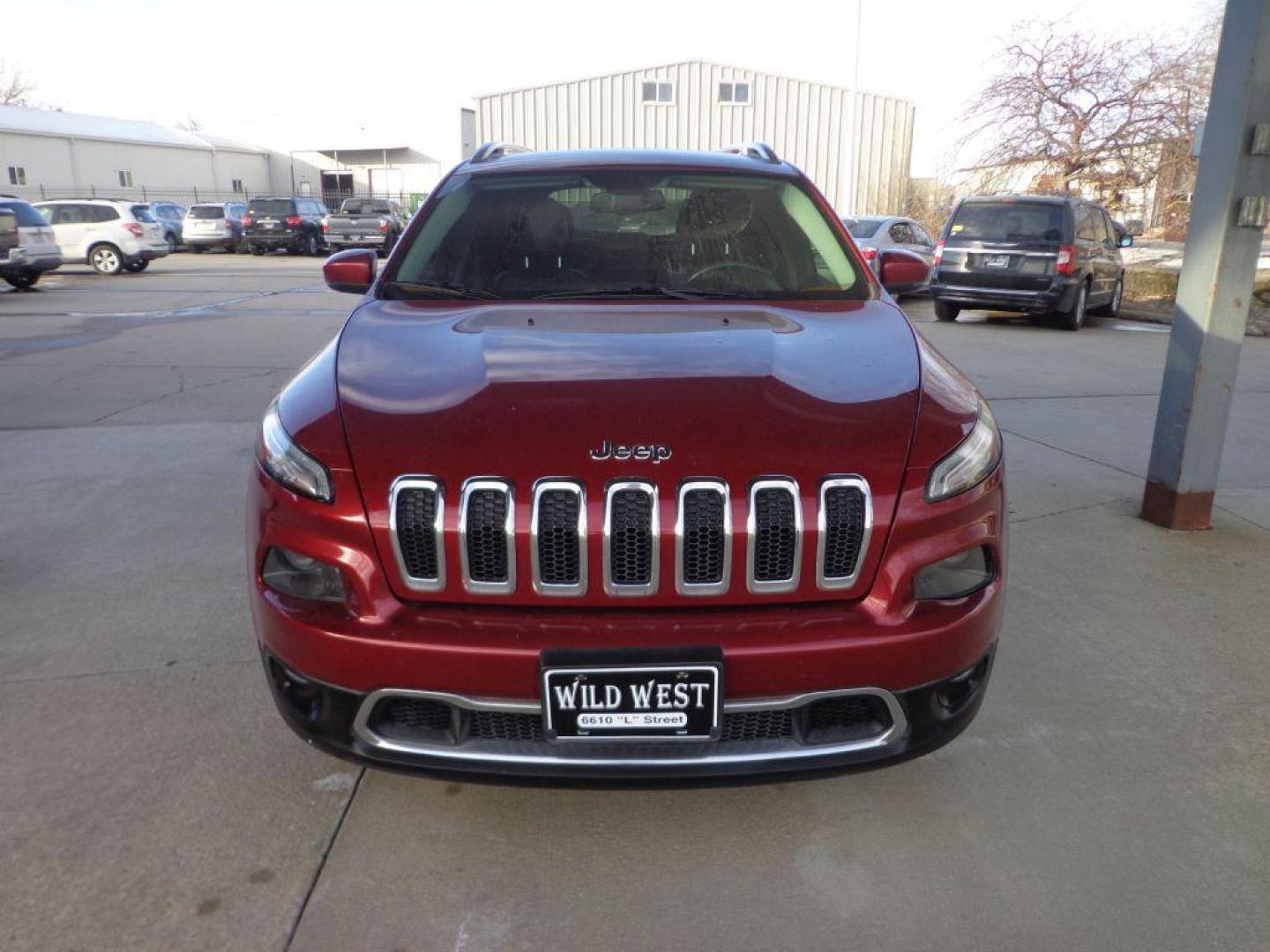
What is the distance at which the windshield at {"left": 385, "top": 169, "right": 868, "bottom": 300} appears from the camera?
3240 mm

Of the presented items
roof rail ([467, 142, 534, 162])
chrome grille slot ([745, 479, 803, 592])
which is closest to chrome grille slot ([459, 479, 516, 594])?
chrome grille slot ([745, 479, 803, 592])

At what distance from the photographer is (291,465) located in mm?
2191

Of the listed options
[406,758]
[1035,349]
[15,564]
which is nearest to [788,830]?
[406,758]

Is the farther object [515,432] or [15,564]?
[15,564]

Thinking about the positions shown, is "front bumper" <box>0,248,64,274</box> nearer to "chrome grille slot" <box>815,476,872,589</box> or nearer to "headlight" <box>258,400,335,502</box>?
"headlight" <box>258,400,335,502</box>

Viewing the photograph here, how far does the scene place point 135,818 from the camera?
239 cm

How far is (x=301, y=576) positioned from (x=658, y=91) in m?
31.3

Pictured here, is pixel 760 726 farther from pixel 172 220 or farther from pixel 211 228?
pixel 172 220

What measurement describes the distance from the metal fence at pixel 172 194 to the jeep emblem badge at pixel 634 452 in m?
37.7

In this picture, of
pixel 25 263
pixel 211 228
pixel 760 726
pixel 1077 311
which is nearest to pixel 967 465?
pixel 760 726

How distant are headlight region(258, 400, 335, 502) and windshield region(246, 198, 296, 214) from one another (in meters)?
28.7

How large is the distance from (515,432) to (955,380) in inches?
47.3

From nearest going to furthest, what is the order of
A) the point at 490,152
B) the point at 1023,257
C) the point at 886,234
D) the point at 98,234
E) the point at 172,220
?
the point at 490,152, the point at 1023,257, the point at 886,234, the point at 98,234, the point at 172,220

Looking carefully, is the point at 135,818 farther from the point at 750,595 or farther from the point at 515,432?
the point at 750,595
